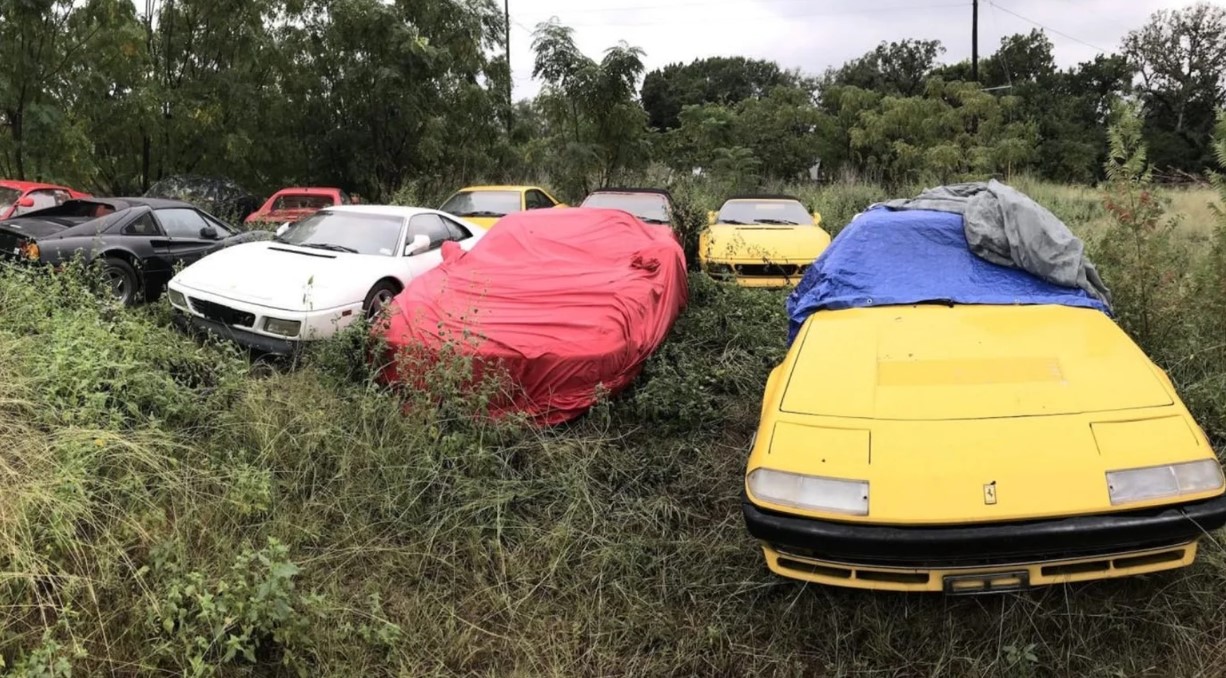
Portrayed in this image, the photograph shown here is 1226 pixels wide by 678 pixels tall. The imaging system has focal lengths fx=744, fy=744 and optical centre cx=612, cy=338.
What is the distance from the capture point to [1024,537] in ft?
7.95

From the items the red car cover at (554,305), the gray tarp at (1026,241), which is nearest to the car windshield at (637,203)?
the red car cover at (554,305)

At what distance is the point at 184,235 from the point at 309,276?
3.46 metres

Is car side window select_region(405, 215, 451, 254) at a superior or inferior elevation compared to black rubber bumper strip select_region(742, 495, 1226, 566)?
superior

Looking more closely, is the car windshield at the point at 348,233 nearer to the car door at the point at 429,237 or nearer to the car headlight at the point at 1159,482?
the car door at the point at 429,237

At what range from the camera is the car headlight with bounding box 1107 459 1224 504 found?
2.48 m

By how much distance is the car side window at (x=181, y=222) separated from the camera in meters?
8.16

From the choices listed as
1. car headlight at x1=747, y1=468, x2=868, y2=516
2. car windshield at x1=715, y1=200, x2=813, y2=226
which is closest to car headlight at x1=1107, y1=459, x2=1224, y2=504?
car headlight at x1=747, y1=468, x2=868, y2=516

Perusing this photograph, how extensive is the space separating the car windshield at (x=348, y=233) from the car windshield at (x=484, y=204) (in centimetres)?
320

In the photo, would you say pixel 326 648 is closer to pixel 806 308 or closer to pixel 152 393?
pixel 152 393

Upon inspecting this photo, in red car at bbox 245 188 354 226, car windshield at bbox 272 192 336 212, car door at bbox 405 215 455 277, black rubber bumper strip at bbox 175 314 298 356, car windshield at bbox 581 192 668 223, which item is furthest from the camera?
car windshield at bbox 272 192 336 212

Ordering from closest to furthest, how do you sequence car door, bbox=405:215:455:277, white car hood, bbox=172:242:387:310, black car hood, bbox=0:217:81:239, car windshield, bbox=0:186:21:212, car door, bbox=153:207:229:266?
white car hood, bbox=172:242:387:310 < car door, bbox=405:215:455:277 < black car hood, bbox=0:217:81:239 < car door, bbox=153:207:229:266 < car windshield, bbox=0:186:21:212

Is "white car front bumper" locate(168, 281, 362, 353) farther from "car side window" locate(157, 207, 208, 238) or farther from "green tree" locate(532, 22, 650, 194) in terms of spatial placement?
"green tree" locate(532, 22, 650, 194)

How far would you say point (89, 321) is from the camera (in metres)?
4.41

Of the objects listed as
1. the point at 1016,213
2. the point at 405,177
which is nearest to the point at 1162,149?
the point at 405,177
